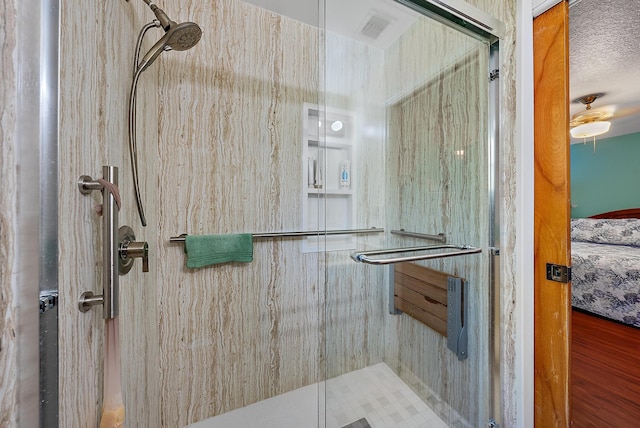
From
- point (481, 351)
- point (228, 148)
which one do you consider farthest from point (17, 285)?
point (481, 351)

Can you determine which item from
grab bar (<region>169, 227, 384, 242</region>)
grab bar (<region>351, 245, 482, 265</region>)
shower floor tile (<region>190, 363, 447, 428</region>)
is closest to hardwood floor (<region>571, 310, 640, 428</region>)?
shower floor tile (<region>190, 363, 447, 428</region>)

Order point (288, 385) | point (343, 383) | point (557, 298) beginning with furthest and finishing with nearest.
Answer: point (288, 385)
point (343, 383)
point (557, 298)

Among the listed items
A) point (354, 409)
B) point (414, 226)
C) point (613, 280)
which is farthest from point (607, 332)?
point (354, 409)

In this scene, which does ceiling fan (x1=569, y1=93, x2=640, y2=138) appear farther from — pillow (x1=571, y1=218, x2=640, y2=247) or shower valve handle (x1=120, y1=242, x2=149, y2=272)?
shower valve handle (x1=120, y1=242, x2=149, y2=272)

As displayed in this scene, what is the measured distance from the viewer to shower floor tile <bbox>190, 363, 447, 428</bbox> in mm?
1020

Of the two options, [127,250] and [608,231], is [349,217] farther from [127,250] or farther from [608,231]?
[608,231]

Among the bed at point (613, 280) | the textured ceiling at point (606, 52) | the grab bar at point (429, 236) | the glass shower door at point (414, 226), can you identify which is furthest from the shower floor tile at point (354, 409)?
the bed at point (613, 280)

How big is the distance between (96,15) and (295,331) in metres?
1.54

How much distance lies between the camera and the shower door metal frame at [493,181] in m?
1.00

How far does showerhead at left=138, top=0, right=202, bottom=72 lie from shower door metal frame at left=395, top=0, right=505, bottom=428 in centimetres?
92

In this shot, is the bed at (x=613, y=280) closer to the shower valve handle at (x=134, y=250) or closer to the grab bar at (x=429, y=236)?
the grab bar at (x=429, y=236)

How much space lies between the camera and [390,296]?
108 centimetres

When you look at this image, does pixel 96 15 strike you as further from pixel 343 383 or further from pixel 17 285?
pixel 343 383

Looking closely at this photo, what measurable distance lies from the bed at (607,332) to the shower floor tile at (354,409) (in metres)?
0.88
